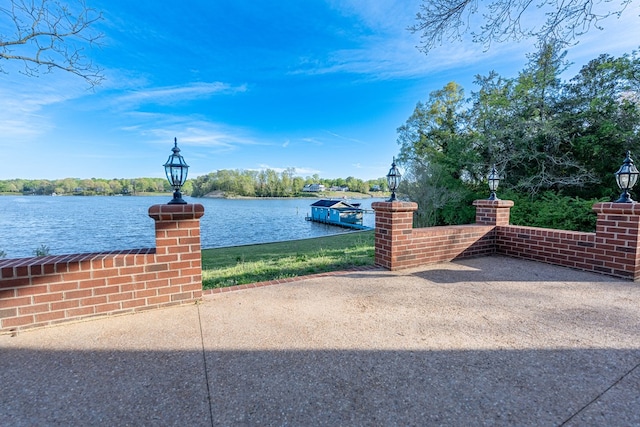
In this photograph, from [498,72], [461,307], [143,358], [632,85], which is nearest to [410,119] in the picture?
[498,72]

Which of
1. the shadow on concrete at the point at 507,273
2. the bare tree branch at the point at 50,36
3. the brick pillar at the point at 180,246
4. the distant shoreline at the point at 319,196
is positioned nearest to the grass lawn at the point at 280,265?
the shadow on concrete at the point at 507,273

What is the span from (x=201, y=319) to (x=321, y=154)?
4600 cm

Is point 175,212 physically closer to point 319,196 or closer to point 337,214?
point 337,214

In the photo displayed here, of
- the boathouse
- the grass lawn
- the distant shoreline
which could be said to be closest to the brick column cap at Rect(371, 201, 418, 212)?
the grass lawn

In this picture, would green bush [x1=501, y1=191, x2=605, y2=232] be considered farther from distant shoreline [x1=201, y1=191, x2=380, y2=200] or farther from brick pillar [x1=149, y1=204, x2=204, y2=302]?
distant shoreline [x1=201, y1=191, x2=380, y2=200]

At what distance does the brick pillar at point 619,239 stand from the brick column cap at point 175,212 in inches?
206

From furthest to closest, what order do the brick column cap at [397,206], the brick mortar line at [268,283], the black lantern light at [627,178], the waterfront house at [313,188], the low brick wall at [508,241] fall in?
the waterfront house at [313,188] → the brick column cap at [397,206] → the black lantern light at [627,178] → the low brick wall at [508,241] → the brick mortar line at [268,283]

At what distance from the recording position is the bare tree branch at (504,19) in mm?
3682

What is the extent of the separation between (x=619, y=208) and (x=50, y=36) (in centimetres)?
863

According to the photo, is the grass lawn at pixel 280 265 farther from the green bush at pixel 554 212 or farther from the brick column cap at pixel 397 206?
the green bush at pixel 554 212

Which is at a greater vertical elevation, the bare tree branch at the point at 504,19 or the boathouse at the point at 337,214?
the bare tree branch at the point at 504,19

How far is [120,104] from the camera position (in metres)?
18.3

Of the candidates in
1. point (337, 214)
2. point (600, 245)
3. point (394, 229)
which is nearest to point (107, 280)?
point (394, 229)

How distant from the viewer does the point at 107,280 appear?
8.35 feet
